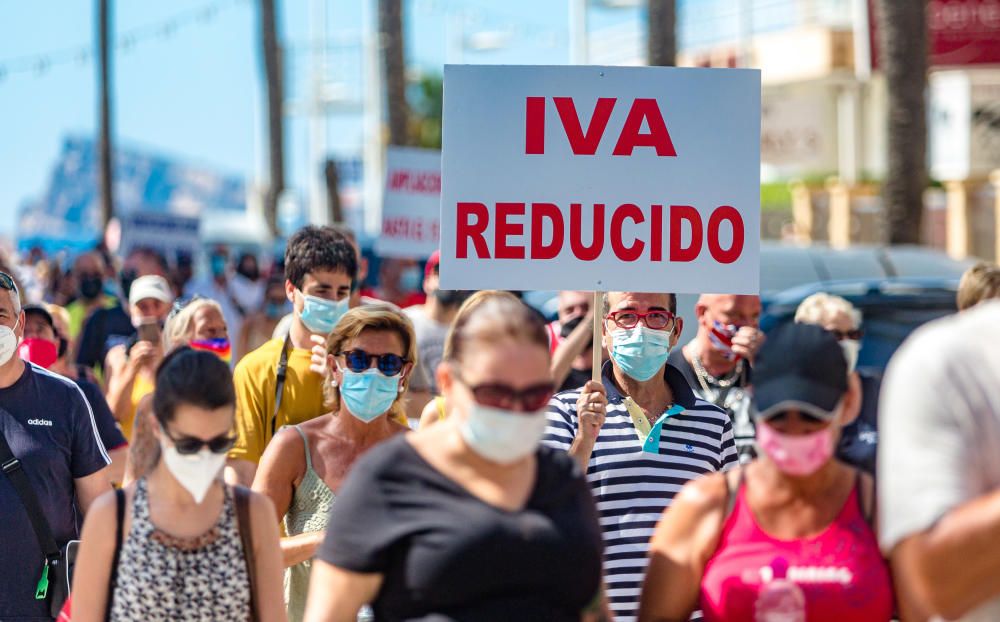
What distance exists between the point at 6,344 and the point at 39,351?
196 centimetres

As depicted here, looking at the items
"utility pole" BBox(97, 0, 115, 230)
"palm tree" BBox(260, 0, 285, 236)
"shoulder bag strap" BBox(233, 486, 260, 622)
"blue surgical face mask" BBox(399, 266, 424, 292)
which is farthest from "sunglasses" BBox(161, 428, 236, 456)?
"utility pole" BBox(97, 0, 115, 230)

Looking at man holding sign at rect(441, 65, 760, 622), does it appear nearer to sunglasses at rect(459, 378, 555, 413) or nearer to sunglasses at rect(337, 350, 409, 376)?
sunglasses at rect(337, 350, 409, 376)

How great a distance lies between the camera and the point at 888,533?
108 inches

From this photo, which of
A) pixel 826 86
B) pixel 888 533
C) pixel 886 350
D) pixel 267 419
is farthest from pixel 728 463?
pixel 826 86

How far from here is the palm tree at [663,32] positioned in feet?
58.9

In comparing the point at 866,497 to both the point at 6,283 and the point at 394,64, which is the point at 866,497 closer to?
the point at 6,283

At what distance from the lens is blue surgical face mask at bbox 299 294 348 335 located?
19.6 ft

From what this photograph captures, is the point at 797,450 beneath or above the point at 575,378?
above

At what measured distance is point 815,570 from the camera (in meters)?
3.40

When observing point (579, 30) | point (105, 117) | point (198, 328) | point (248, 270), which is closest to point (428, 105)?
point (105, 117)

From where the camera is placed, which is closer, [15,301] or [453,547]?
[453,547]

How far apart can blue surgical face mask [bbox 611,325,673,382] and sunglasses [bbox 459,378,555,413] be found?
1692mm

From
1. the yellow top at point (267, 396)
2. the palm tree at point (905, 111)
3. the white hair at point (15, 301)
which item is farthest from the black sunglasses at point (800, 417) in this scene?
the palm tree at point (905, 111)

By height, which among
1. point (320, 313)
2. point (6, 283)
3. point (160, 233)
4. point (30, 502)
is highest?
point (160, 233)
